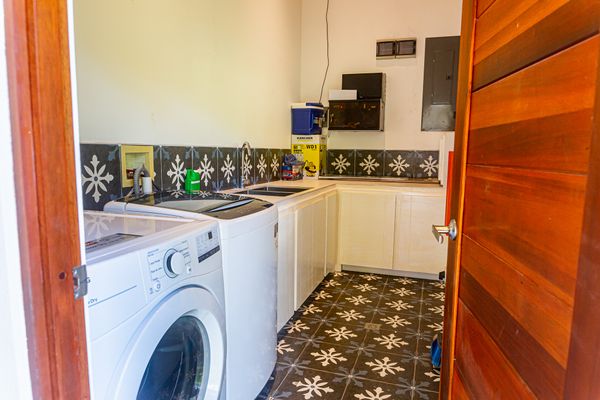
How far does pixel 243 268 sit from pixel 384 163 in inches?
104

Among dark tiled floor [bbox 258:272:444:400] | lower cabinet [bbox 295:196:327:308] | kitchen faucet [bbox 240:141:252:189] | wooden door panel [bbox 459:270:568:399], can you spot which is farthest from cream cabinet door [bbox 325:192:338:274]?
wooden door panel [bbox 459:270:568:399]

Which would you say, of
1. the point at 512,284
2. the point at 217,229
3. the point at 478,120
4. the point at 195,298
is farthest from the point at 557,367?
the point at 217,229

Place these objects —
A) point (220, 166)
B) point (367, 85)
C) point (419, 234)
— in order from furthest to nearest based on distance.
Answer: point (367, 85), point (419, 234), point (220, 166)

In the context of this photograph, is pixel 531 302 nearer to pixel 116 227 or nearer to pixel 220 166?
pixel 116 227

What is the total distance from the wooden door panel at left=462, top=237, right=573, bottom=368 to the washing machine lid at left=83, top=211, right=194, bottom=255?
2.83 feet

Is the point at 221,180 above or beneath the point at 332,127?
beneath

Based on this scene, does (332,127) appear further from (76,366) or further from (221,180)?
(76,366)

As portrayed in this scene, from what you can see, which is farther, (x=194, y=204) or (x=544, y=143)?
(x=194, y=204)

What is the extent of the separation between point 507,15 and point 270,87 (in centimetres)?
257

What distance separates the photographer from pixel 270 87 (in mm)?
3197

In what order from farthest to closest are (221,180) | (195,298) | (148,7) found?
(221,180)
(148,7)
(195,298)

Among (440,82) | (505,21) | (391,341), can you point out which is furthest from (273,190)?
(505,21)

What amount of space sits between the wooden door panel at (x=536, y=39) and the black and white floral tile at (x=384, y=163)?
281 cm

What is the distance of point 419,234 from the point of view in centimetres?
317
